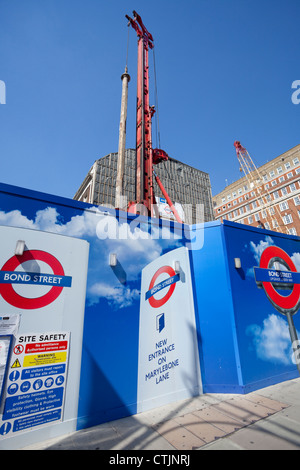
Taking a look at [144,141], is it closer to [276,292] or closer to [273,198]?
[276,292]

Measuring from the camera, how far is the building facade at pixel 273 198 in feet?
129

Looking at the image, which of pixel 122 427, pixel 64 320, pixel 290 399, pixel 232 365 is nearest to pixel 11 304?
pixel 64 320

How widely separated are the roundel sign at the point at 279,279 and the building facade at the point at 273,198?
3021 cm

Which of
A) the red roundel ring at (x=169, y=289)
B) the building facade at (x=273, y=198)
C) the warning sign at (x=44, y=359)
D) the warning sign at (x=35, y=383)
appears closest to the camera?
the warning sign at (x=35, y=383)

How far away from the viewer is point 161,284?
4898 millimetres

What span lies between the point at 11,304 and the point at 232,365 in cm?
444

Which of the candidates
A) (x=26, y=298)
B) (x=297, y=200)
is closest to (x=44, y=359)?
(x=26, y=298)

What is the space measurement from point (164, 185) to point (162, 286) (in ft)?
87.9

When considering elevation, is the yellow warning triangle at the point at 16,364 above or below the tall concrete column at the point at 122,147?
below

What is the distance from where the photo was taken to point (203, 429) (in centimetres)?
326

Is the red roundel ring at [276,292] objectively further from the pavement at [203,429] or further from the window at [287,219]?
the window at [287,219]

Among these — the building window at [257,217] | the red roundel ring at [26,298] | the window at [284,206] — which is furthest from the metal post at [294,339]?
the building window at [257,217]
